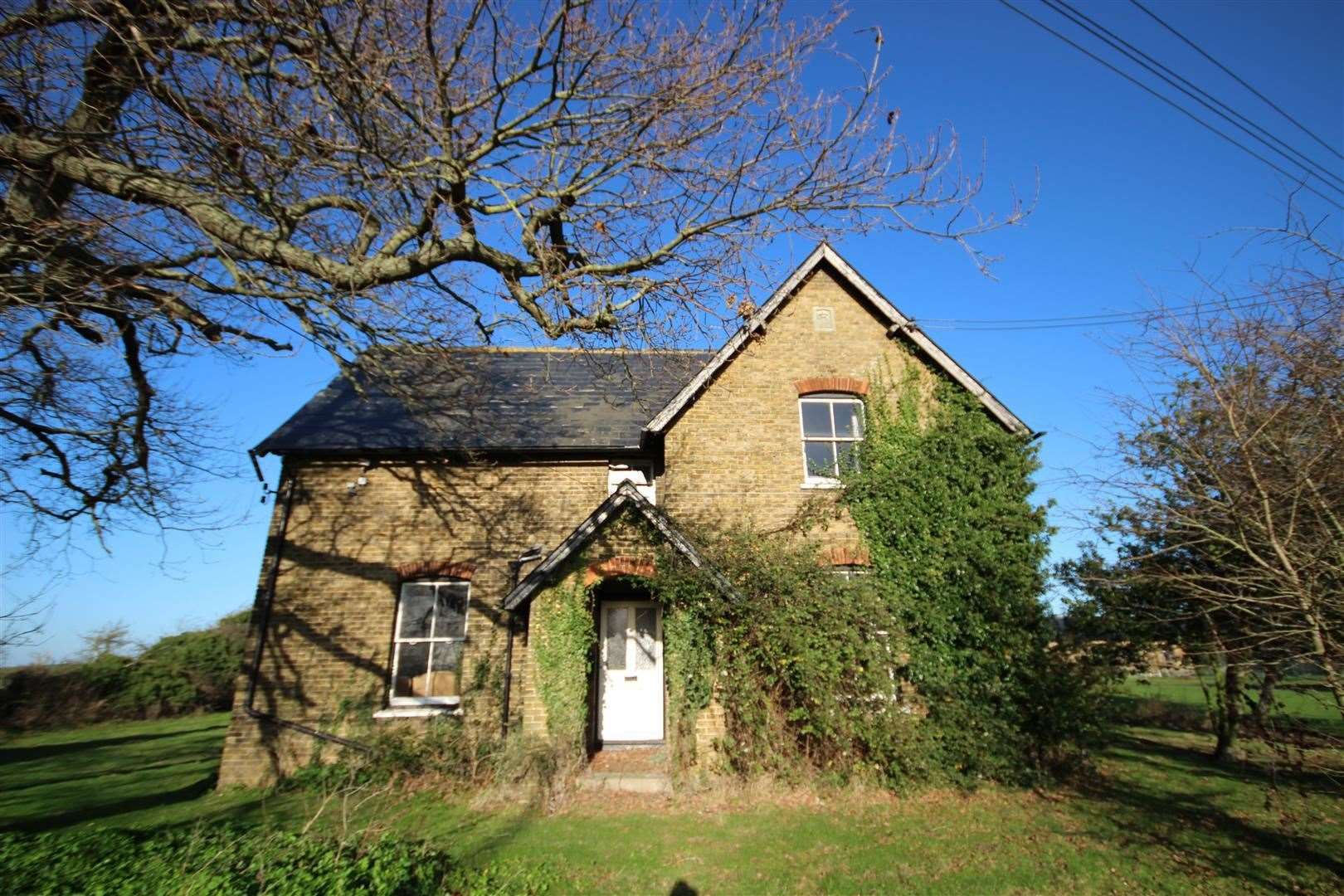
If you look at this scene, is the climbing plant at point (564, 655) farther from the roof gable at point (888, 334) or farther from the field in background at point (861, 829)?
the roof gable at point (888, 334)

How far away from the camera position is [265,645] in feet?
36.8

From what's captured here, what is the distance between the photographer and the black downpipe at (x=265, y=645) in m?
10.7

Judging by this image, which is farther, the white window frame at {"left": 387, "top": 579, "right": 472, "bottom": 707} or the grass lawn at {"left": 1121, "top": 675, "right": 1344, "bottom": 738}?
the white window frame at {"left": 387, "top": 579, "right": 472, "bottom": 707}

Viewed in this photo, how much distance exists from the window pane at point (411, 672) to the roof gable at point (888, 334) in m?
6.15

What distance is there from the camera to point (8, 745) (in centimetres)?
1585

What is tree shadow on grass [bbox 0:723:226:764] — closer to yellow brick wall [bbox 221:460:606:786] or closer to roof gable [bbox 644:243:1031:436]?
yellow brick wall [bbox 221:460:606:786]

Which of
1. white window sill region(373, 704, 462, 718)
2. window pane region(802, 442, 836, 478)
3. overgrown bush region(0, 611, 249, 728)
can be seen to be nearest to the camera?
white window sill region(373, 704, 462, 718)

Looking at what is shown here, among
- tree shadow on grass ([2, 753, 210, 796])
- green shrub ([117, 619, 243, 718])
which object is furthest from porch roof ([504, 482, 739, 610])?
green shrub ([117, 619, 243, 718])

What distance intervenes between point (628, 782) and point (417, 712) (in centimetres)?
433

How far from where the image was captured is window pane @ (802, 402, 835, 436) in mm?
12258

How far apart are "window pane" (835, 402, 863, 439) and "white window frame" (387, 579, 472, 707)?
811 cm

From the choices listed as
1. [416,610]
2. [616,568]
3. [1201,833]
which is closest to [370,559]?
[416,610]

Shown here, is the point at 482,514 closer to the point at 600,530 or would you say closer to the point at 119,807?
the point at 600,530

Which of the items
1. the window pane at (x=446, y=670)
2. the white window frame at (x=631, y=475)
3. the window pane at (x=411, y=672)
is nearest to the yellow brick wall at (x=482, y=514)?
the white window frame at (x=631, y=475)
